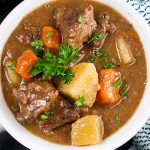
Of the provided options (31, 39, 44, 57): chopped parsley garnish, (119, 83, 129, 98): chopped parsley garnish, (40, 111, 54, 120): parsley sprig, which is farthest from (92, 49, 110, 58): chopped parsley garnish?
(40, 111, 54, 120): parsley sprig

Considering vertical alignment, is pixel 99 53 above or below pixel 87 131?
above

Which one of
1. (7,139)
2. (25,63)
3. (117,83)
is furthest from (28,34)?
(7,139)

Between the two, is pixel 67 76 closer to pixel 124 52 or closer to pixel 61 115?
pixel 61 115

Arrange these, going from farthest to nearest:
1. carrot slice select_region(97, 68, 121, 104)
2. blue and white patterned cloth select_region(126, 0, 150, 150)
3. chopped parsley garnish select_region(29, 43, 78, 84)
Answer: blue and white patterned cloth select_region(126, 0, 150, 150)
carrot slice select_region(97, 68, 121, 104)
chopped parsley garnish select_region(29, 43, 78, 84)

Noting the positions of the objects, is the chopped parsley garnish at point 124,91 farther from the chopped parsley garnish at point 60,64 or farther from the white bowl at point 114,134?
the chopped parsley garnish at point 60,64

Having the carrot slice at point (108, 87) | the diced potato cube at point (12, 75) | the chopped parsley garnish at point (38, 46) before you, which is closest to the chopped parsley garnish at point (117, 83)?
the carrot slice at point (108, 87)

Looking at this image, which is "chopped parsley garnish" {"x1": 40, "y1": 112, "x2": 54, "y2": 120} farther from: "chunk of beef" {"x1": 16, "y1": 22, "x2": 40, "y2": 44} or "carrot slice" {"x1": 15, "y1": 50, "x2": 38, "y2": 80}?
"chunk of beef" {"x1": 16, "y1": 22, "x2": 40, "y2": 44}

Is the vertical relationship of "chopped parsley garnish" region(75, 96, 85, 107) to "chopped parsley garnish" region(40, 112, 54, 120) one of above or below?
above
